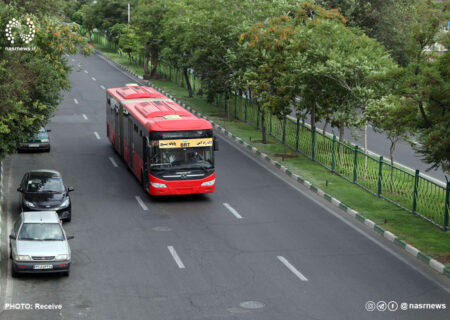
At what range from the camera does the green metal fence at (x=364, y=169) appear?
25.1 meters

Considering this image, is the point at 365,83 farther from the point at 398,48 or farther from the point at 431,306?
the point at 398,48

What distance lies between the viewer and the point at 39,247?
1898cm

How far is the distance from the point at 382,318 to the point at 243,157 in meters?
19.7

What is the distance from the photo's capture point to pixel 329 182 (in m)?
30.3

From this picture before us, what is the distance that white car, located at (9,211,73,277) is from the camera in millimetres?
18578

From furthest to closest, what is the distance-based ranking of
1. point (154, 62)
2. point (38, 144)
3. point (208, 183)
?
1. point (154, 62)
2. point (38, 144)
3. point (208, 183)

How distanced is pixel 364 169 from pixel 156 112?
8.97 m

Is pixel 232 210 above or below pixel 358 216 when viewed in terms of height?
below

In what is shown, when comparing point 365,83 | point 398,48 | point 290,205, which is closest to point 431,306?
point 290,205

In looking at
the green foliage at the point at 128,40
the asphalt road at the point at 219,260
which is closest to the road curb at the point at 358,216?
the asphalt road at the point at 219,260

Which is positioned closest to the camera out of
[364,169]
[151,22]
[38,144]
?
[364,169]

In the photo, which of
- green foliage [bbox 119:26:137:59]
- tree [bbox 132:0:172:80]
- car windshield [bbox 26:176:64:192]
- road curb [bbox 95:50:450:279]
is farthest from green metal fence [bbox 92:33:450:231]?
green foliage [bbox 119:26:137:59]

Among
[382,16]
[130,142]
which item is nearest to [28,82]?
[130,142]

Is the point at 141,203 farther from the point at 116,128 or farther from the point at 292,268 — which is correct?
the point at 116,128
